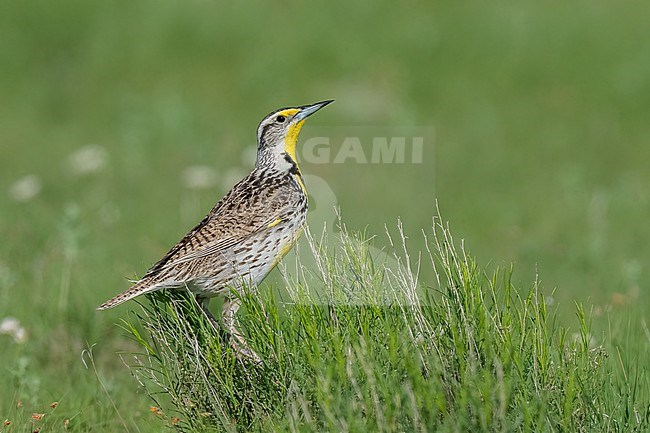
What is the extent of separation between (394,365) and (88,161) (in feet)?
31.8

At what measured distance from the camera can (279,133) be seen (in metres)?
7.51

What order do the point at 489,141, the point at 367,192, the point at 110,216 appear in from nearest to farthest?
the point at 110,216, the point at 367,192, the point at 489,141

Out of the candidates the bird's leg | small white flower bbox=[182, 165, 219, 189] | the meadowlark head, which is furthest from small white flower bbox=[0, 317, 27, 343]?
small white flower bbox=[182, 165, 219, 189]

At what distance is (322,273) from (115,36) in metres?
14.7

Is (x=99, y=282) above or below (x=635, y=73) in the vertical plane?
below

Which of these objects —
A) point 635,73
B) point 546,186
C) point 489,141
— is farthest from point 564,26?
point 546,186

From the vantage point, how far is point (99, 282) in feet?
30.2

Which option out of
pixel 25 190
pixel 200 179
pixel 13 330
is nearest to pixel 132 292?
pixel 13 330

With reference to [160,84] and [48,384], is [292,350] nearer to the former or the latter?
[48,384]

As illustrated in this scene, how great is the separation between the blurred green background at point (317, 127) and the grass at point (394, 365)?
2182mm

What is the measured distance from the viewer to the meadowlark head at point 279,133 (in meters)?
7.49

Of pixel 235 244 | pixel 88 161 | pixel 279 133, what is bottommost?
pixel 88 161

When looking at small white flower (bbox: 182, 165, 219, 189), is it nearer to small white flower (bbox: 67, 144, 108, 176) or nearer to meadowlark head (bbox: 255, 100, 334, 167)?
small white flower (bbox: 67, 144, 108, 176)

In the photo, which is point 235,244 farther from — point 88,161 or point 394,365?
point 88,161
